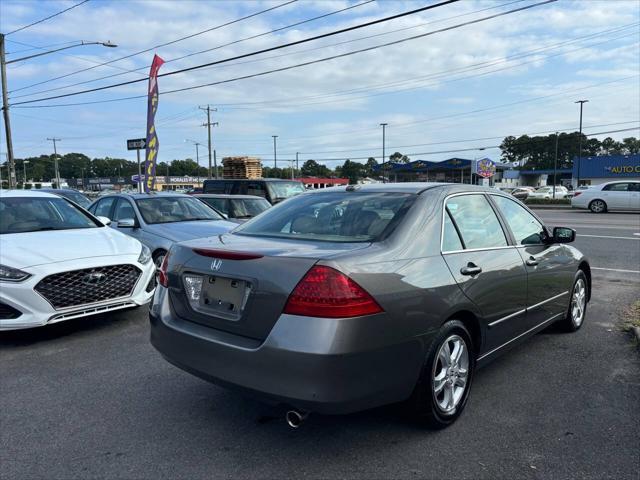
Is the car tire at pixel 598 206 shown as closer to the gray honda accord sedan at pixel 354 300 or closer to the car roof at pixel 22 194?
the gray honda accord sedan at pixel 354 300

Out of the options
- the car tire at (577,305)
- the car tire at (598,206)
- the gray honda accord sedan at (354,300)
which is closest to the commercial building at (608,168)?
the car tire at (598,206)

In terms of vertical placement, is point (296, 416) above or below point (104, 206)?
below

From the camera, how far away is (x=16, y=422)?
10.8ft

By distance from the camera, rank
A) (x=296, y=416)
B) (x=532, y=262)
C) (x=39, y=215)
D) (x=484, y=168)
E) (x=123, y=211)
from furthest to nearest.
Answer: (x=484, y=168) → (x=123, y=211) → (x=39, y=215) → (x=532, y=262) → (x=296, y=416)

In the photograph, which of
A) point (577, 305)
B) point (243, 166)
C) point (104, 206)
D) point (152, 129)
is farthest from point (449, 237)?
point (243, 166)

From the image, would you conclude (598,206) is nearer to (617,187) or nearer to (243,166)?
(617,187)

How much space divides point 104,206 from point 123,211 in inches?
33.8

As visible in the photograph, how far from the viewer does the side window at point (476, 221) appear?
3496 millimetres

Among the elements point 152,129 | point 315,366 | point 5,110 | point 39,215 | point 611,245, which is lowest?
point 611,245

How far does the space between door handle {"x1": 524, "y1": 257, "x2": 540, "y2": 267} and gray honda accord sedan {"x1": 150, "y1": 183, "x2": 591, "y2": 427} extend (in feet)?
0.11

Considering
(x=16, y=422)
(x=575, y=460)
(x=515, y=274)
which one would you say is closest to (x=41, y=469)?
(x=16, y=422)

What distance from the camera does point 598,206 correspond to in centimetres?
2381

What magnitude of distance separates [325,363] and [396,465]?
80 centimetres

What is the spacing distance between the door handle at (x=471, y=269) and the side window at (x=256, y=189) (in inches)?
453
